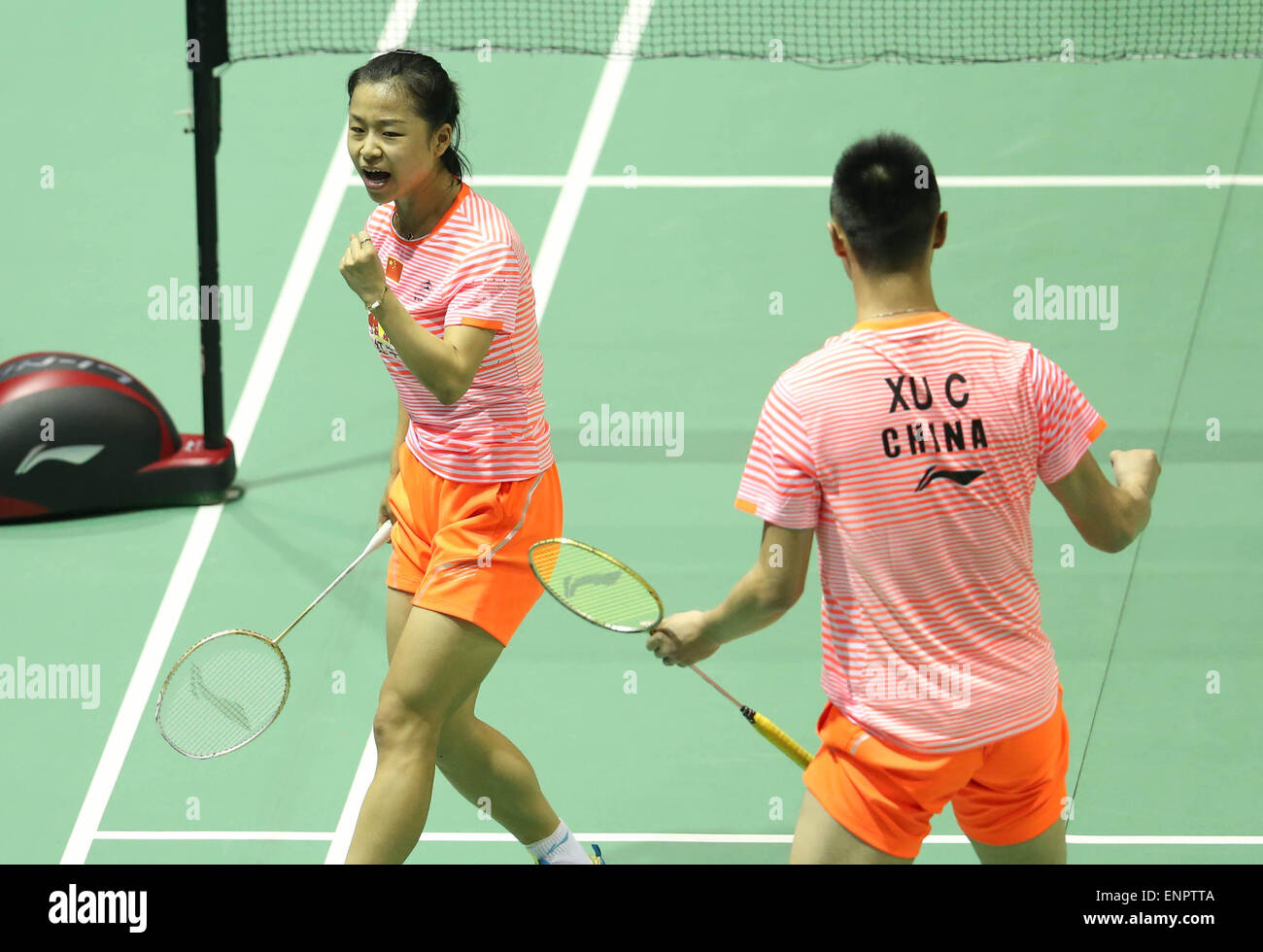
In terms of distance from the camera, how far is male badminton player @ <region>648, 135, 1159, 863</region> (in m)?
3.21

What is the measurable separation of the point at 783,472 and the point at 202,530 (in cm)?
421

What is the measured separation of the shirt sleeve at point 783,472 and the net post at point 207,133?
3.97 metres

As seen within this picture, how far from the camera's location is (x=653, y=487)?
23.6 feet

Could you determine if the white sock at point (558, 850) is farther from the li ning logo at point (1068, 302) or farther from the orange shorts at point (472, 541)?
the li ning logo at point (1068, 302)

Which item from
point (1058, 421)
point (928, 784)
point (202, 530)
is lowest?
point (202, 530)

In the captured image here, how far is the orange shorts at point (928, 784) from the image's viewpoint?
332 centimetres

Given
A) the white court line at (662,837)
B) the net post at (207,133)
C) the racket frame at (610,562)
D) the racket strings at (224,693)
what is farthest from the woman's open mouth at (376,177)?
the net post at (207,133)

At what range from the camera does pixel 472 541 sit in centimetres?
425

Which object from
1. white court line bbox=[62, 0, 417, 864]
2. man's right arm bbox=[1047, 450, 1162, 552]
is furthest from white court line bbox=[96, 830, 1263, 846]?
man's right arm bbox=[1047, 450, 1162, 552]

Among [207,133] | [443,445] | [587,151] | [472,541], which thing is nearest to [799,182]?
[587,151]

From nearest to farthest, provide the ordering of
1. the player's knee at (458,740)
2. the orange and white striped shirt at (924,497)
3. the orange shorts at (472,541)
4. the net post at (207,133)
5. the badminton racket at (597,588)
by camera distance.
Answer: the orange and white striped shirt at (924,497)
the badminton racket at (597,588)
the orange shorts at (472,541)
the player's knee at (458,740)
the net post at (207,133)

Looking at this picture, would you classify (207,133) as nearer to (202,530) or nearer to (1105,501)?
(202,530)

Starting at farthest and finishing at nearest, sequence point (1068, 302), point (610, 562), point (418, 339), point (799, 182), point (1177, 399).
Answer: point (799, 182) < point (1068, 302) < point (1177, 399) < point (610, 562) < point (418, 339)

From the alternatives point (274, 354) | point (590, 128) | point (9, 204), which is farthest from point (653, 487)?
point (9, 204)
